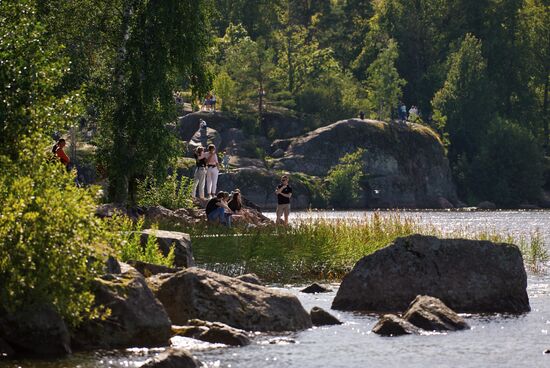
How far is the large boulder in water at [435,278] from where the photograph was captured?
3016 centimetres

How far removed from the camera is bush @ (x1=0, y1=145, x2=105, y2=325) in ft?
69.3

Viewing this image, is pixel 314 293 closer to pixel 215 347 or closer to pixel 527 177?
pixel 215 347

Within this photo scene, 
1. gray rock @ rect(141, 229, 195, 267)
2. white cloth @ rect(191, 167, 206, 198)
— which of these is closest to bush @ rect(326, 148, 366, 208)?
white cloth @ rect(191, 167, 206, 198)

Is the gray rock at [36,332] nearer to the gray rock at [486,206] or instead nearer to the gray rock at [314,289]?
the gray rock at [314,289]

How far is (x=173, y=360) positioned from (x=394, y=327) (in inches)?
278

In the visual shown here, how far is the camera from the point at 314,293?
3359 centimetres

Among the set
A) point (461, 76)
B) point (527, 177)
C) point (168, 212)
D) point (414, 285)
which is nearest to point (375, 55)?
point (461, 76)

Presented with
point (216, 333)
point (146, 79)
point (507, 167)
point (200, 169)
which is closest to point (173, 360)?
point (216, 333)

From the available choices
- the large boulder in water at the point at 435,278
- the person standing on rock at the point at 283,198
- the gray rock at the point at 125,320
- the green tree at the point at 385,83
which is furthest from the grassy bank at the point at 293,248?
the green tree at the point at 385,83

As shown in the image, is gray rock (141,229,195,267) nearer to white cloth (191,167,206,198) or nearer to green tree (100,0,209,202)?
green tree (100,0,209,202)

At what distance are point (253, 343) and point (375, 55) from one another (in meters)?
127

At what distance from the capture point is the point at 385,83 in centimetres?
13175

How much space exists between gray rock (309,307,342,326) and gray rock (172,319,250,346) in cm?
309

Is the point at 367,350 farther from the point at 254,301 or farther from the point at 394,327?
the point at 254,301
